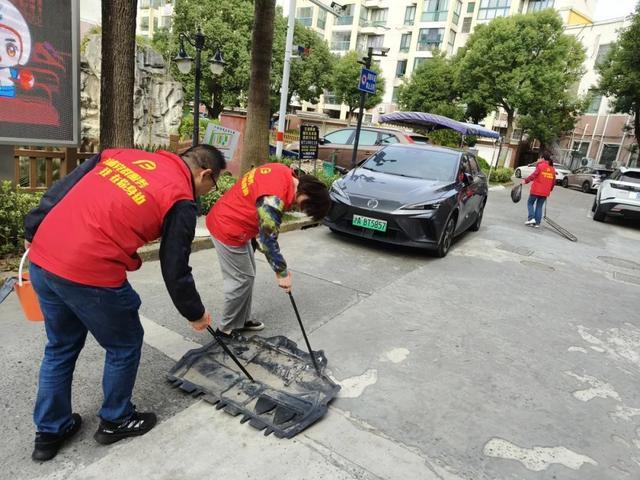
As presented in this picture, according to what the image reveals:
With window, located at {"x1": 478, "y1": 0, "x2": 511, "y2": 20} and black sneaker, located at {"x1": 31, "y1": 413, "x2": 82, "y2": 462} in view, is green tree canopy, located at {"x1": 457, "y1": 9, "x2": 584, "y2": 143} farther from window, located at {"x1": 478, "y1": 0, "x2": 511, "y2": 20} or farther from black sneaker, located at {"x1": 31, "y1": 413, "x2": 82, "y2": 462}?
black sneaker, located at {"x1": 31, "y1": 413, "x2": 82, "y2": 462}

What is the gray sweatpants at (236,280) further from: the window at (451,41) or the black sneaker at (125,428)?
the window at (451,41)

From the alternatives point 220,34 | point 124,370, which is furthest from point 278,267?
point 220,34

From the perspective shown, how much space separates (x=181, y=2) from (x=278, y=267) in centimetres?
2784

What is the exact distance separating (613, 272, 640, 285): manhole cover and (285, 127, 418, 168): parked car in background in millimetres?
6122

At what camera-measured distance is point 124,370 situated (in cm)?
212

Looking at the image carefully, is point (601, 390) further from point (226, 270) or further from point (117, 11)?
point (117, 11)

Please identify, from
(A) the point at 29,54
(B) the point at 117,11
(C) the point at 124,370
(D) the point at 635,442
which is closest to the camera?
(C) the point at 124,370

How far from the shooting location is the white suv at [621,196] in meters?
10.8

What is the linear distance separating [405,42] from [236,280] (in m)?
45.0

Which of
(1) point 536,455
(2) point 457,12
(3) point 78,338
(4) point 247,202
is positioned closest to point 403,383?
(1) point 536,455

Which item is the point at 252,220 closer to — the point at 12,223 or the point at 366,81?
the point at 12,223

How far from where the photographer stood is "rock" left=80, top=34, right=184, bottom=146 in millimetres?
10375

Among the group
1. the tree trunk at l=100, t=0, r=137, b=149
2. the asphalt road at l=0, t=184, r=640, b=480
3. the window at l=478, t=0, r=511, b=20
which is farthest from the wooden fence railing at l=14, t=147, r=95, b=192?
the window at l=478, t=0, r=511, b=20

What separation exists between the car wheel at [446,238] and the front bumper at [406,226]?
0.76 ft
